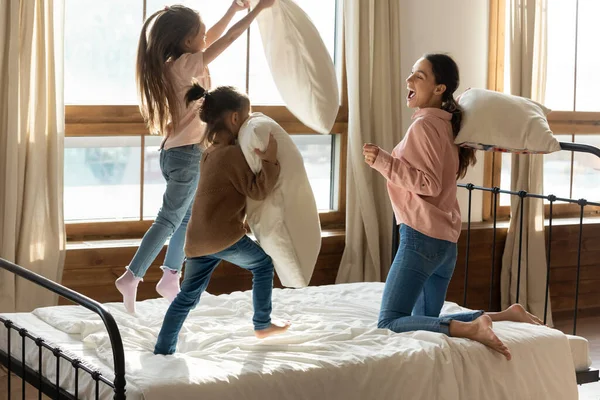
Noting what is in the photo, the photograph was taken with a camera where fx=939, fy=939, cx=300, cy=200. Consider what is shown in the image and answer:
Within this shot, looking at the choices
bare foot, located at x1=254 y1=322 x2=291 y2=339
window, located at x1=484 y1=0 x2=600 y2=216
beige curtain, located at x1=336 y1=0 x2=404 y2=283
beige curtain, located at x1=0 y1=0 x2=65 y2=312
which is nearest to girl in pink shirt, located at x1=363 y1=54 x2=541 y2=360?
bare foot, located at x1=254 y1=322 x2=291 y2=339

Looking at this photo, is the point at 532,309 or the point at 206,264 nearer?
the point at 206,264

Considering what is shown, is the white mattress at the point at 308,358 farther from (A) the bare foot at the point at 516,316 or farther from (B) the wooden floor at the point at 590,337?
(B) the wooden floor at the point at 590,337

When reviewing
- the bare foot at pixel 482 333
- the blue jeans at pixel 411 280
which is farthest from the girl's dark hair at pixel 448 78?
the bare foot at pixel 482 333

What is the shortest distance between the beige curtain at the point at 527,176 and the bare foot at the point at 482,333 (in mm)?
2094

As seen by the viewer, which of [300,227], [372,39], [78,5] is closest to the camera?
[300,227]

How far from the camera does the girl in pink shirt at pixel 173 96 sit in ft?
9.89

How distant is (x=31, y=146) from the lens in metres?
3.86

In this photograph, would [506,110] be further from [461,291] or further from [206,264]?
[461,291]

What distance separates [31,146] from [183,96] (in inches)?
42.4

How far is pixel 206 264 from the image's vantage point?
9.14 ft

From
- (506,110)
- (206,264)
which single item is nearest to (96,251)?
(206,264)

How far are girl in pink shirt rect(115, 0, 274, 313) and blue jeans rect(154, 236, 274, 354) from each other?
0.33m

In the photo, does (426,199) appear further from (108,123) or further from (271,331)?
(108,123)

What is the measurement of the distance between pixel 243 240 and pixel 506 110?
1.03 m
